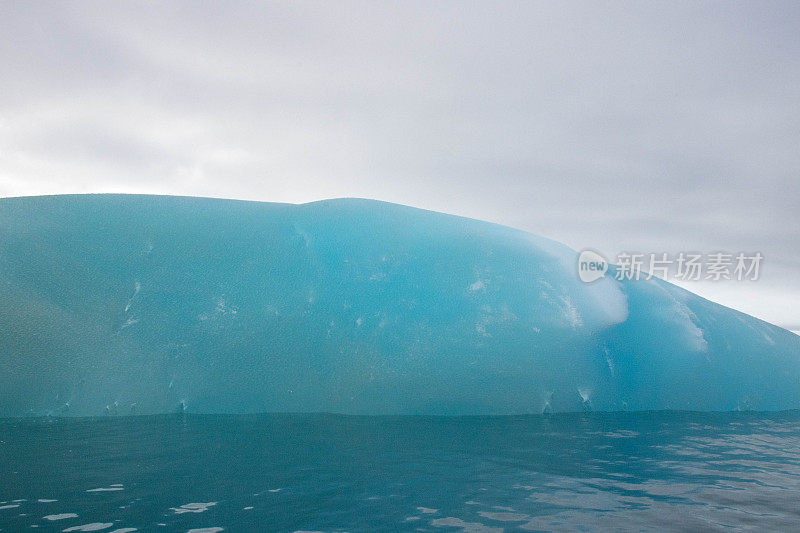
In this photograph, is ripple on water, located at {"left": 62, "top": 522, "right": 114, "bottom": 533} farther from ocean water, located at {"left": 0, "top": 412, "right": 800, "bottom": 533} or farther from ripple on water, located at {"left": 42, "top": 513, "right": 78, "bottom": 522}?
ripple on water, located at {"left": 42, "top": 513, "right": 78, "bottom": 522}

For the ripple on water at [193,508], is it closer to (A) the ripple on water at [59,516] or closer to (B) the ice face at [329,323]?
(A) the ripple on water at [59,516]

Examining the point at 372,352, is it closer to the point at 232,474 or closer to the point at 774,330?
the point at 232,474

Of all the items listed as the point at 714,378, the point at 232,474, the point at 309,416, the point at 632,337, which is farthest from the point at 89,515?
the point at 714,378

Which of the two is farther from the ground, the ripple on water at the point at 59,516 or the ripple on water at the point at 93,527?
the ripple on water at the point at 93,527

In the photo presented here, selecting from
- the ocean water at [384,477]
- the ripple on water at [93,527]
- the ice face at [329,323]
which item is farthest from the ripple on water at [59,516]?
the ice face at [329,323]

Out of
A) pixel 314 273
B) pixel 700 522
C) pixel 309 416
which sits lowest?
pixel 309 416

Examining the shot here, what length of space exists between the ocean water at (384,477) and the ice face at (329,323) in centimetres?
165

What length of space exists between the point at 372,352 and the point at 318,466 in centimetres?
662

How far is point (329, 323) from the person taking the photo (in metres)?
14.1

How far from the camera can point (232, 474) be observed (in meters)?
6.75

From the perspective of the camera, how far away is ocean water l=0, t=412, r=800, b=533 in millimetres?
5043

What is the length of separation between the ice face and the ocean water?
5.40ft

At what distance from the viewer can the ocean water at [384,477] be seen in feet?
16.5

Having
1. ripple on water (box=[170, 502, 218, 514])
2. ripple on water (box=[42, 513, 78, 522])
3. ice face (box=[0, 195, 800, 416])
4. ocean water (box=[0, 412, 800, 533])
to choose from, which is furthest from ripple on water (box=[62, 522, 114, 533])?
ice face (box=[0, 195, 800, 416])
